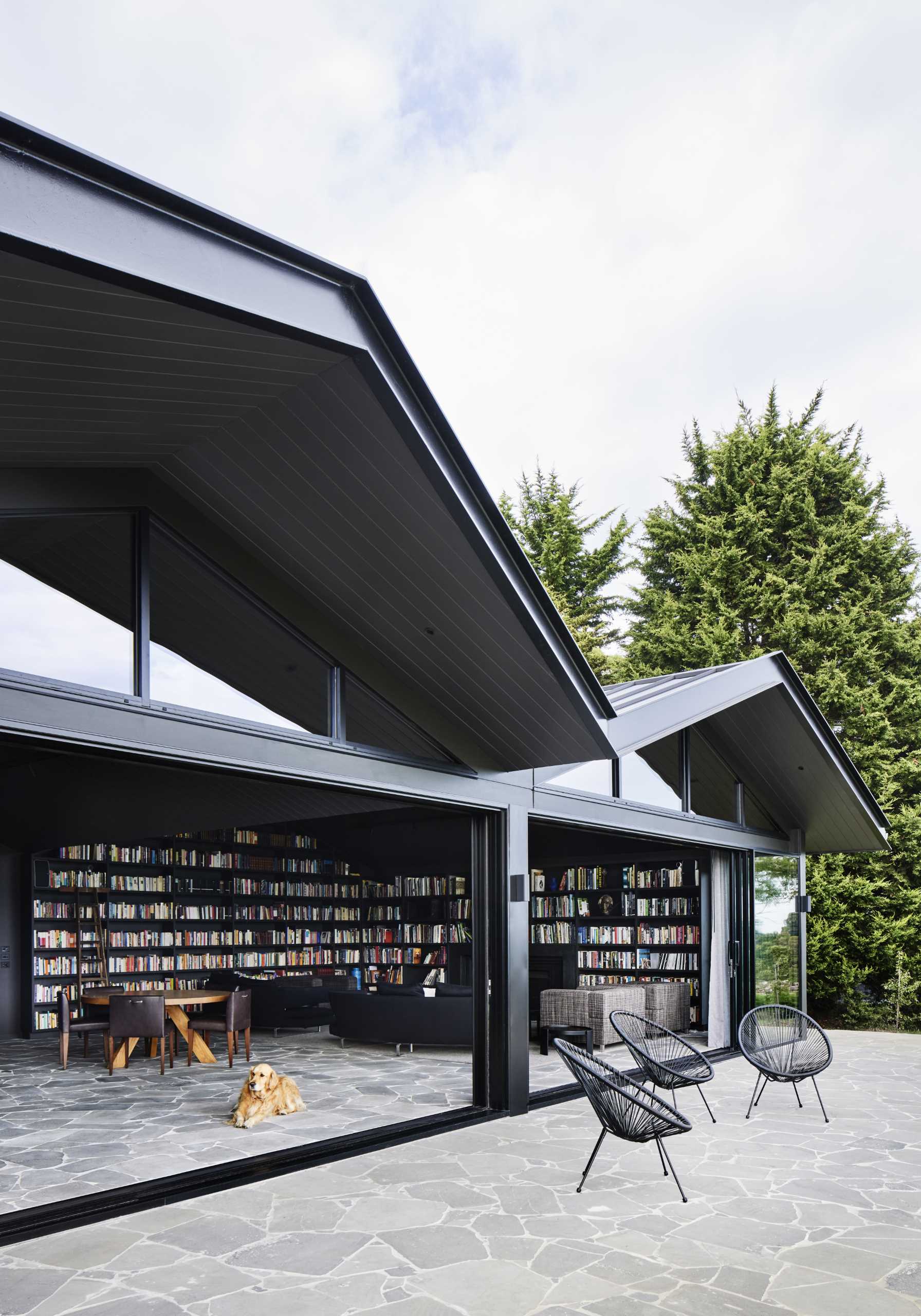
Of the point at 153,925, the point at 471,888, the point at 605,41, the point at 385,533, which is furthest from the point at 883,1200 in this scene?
the point at 605,41

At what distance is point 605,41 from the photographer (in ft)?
56.9

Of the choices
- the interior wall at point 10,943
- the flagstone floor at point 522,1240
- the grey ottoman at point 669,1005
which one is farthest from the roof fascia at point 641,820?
the interior wall at point 10,943

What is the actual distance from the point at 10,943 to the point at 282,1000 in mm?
3246

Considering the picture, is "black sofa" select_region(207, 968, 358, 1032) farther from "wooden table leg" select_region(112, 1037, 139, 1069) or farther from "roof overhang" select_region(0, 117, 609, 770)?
"roof overhang" select_region(0, 117, 609, 770)

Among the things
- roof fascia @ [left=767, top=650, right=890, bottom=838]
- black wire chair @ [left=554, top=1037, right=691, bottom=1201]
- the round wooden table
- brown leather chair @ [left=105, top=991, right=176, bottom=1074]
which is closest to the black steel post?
black wire chair @ [left=554, top=1037, right=691, bottom=1201]

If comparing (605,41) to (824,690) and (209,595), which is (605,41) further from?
(209,595)

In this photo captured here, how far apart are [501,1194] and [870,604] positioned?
13973 mm

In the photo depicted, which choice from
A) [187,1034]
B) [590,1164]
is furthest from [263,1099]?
[187,1034]

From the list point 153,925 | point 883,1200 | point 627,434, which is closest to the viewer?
point 883,1200

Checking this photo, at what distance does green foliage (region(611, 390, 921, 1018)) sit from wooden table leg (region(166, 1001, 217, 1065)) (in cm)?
936

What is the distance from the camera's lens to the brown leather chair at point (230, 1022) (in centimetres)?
1024

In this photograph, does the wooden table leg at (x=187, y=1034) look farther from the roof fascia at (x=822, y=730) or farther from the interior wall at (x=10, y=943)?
the roof fascia at (x=822, y=730)

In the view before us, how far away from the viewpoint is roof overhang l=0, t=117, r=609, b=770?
12.9 ft

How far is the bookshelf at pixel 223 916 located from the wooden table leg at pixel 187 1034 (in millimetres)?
2325
